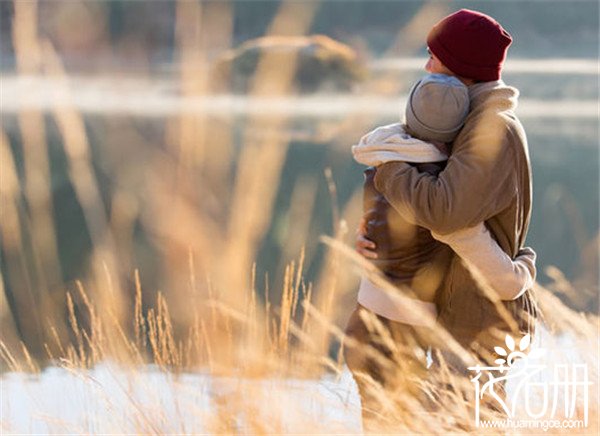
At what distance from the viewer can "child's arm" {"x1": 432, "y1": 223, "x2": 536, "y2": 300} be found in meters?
1.71


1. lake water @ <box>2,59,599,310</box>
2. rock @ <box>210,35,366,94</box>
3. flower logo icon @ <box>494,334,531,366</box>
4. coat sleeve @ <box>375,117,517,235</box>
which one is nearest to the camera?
coat sleeve @ <box>375,117,517,235</box>

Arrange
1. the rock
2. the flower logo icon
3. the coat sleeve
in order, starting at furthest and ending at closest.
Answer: the rock, the flower logo icon, the coat sleeve

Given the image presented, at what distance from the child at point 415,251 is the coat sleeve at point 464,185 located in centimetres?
4

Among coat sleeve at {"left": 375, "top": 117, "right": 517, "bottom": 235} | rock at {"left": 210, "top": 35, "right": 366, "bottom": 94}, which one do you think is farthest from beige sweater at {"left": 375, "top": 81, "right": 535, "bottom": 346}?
rock at {"left": 210, "top": 35, "right": 366, "bottom": 94}

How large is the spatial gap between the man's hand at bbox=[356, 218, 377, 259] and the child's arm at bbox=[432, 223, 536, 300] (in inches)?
4.3

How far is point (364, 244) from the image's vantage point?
70.7 inches

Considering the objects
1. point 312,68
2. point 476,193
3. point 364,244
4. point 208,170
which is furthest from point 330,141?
point 476,193

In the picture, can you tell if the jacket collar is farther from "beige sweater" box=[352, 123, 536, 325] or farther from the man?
"beige sweater" box=[352, 123, 536, 325]

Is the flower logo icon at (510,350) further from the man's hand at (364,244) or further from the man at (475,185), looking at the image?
the man's hand at (364,244)

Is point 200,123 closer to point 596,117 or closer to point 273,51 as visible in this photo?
point 273,51

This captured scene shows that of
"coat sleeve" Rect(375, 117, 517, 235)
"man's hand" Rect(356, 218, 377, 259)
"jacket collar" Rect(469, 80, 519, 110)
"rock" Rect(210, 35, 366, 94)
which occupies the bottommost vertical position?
"rock" Rect(210, 35, 366, 94)

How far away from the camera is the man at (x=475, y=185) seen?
1661 millimetres

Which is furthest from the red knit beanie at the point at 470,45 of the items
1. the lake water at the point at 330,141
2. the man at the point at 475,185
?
the lake water at the point at 330,141

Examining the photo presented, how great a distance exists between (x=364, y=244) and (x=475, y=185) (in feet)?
0.74
